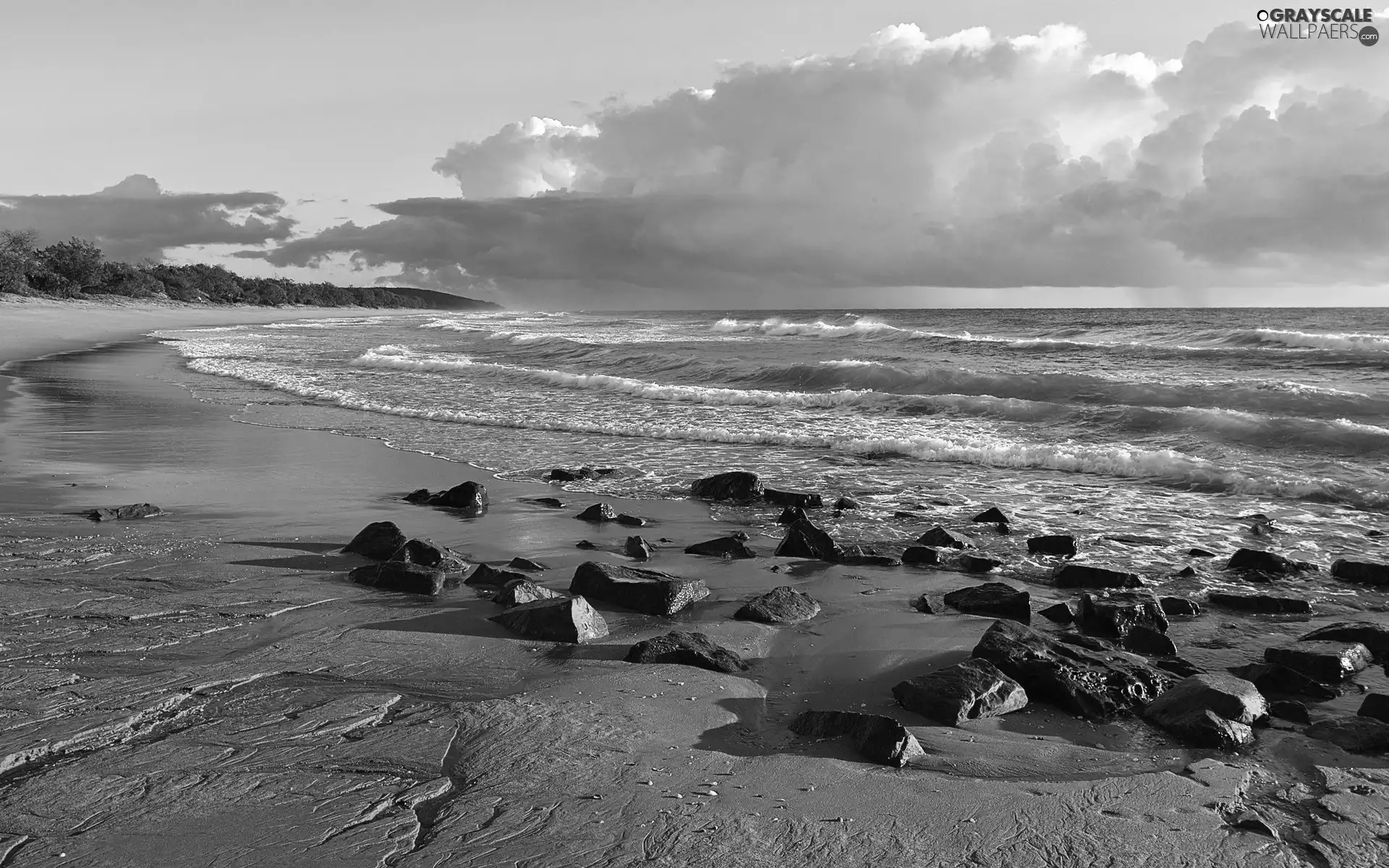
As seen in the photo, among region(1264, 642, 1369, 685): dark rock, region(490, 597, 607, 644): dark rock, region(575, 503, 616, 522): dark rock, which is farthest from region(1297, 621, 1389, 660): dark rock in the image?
region(575, 503, 616, 522): dark rock

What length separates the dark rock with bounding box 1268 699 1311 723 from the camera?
13.7 ft

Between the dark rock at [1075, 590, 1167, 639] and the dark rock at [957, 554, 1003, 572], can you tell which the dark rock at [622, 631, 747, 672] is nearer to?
the dark rock at [1075, 590, 1167, 639]

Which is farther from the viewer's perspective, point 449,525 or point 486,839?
point 449,525

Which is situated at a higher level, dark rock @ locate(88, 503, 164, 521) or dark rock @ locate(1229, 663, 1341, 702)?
dark rock @ locate(88, 503, 164, 521)

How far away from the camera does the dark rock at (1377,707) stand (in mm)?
4129

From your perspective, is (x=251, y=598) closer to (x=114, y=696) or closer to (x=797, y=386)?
(x=114, y=696)

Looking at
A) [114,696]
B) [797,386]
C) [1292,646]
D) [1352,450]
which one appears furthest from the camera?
[797,386]

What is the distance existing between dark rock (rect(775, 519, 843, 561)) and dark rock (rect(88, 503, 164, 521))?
5.69 metres

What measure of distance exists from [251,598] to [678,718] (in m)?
3.26

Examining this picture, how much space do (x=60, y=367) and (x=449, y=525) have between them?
22027 millimetres

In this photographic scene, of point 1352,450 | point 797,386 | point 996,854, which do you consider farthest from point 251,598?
point 797,386

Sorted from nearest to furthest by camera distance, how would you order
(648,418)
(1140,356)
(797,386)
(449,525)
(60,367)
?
(449,525) < (648,418) < (797,386) < (60,367) < (1140,356)

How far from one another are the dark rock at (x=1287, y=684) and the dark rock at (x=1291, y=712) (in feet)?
0.84

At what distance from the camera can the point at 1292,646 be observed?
16.0 ft
